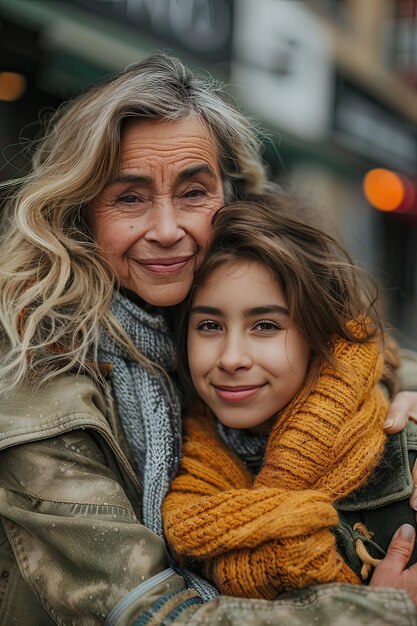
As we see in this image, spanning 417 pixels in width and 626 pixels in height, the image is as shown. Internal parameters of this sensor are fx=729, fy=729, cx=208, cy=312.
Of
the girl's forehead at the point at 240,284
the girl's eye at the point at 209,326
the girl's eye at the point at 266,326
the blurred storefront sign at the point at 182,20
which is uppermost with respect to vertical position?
the blurred storefront sign at the point at 182,20

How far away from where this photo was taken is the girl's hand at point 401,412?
226 cm

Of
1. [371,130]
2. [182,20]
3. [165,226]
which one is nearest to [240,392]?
[165,226]

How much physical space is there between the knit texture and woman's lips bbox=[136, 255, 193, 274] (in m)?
0.51

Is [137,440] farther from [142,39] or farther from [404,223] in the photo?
[404,223]

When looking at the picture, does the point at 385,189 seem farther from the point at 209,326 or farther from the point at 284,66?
the point at 209,326

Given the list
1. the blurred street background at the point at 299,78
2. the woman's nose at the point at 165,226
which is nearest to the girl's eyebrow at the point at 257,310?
the woman's nose at the point at 165,226

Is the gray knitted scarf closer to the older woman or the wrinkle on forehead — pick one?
the older woman

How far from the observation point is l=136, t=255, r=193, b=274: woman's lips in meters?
2.37

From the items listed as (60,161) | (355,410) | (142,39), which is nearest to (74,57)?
(142,39)

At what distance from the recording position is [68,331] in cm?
224

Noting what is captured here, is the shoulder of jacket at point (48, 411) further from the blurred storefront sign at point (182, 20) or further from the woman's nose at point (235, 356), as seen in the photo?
the blurred storefront sign at point (182, 20)

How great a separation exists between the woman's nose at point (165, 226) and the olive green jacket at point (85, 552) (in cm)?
53

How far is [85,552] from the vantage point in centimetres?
187

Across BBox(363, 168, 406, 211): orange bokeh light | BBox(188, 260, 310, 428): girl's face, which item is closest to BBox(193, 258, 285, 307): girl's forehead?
BBox(188, 260, 310, 428): girl's face
